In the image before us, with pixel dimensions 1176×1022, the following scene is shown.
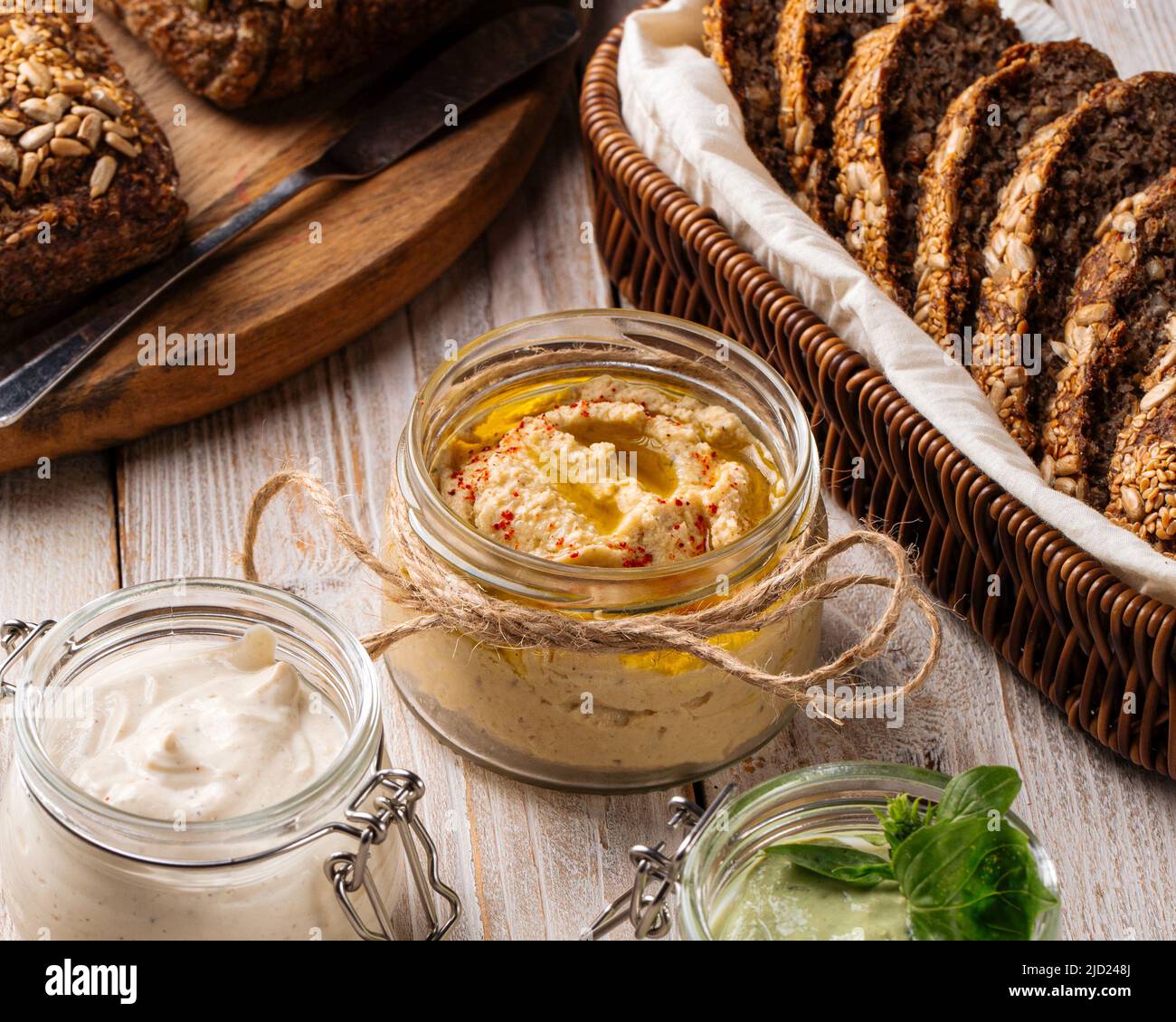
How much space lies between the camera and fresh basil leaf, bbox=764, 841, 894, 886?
5.34 ft

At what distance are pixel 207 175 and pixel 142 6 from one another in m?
0.43

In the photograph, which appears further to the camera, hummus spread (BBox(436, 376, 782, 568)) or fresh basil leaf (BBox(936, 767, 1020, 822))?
hummus spread (BBox(436, 376, 782, 568))

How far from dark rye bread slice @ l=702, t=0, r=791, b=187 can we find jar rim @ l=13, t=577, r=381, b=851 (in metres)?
1.37

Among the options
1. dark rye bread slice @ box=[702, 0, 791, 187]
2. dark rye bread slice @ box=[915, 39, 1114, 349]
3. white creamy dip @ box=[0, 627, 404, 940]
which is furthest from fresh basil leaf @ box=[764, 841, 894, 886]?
dark rye bread slice @ box=[702, 0, 791, 187]

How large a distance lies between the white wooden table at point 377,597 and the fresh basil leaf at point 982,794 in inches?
21.5

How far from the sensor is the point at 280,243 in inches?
110

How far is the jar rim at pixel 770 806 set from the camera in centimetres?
161

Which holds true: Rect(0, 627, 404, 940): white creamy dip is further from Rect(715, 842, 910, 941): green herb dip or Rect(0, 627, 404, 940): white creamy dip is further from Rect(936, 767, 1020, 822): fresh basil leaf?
Rect(936, 767, 1020, 822): fresh basil leaf

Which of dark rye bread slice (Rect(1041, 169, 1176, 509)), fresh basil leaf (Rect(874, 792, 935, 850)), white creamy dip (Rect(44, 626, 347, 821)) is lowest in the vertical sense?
fresh basil leaf (Rect(874, 792, 935, 850))

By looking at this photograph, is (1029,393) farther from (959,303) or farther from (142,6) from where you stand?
(142,6)

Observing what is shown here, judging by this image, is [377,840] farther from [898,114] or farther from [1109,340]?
[898,114]

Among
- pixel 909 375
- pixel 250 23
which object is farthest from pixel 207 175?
pixel 909 375

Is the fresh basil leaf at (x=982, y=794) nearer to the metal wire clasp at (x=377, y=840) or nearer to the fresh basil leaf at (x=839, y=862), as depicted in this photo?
the fresh basil leaf at (x=839, y=862)

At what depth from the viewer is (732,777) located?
2.18 meters
